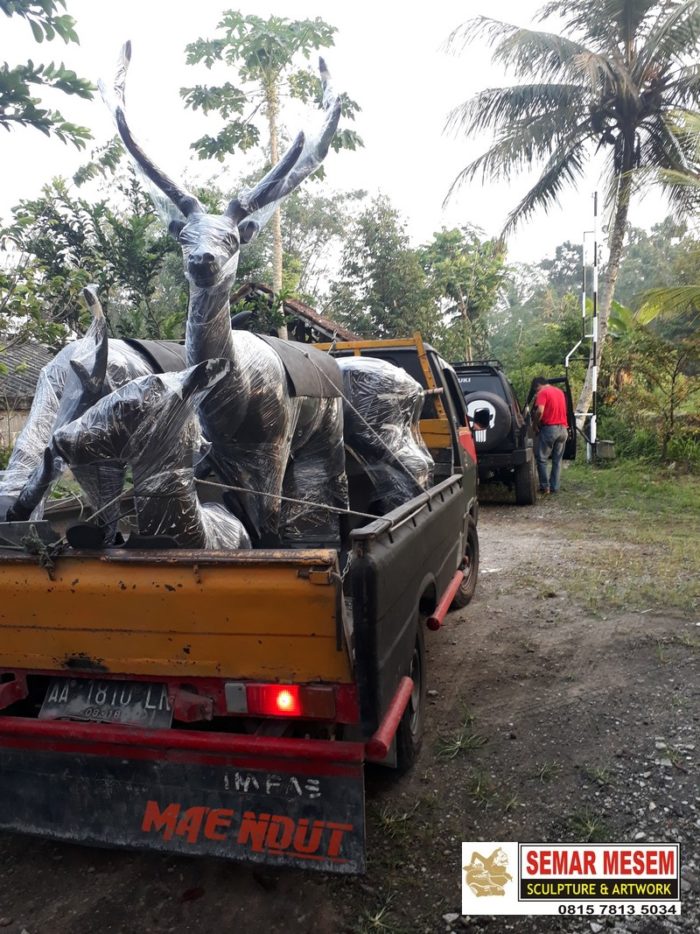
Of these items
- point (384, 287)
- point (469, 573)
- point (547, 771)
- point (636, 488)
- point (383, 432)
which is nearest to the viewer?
point (547, 771)

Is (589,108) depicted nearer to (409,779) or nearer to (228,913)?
(409,779)

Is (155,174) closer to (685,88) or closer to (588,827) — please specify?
(588,827)

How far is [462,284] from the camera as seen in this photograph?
2022 cm

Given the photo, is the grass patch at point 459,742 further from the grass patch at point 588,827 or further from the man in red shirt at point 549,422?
the man in red shirt at point 549,422

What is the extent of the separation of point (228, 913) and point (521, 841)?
1.09 m

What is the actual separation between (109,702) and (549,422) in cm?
887

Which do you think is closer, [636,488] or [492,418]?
[492,418]

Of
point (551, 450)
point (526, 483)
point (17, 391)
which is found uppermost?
point (17, 391)

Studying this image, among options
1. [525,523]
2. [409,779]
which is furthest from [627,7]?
[409,779]

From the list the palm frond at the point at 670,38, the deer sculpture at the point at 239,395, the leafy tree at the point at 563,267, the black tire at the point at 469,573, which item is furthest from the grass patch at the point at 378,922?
the leafy tree at the point at 563,267

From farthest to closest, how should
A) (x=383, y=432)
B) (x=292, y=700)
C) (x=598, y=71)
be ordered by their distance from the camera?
(x=598, y=71), (x=383, y=432), (x=292, y=700)

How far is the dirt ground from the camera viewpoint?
93.0 inches

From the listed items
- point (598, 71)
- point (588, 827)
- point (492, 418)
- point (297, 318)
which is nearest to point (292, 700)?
point (588, 827)

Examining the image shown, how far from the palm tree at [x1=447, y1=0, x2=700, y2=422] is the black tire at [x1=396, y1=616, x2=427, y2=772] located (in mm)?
11179
